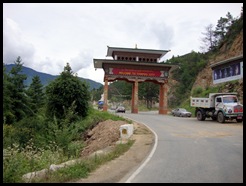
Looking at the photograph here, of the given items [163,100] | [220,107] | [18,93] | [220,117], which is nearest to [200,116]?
[220,117]

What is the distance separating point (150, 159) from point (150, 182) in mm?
3354

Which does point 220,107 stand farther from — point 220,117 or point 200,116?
point 200,116

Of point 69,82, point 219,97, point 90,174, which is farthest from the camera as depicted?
point 219,97

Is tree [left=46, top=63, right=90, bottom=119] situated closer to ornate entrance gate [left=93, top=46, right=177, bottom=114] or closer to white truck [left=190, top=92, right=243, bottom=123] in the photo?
white truck [left=190, top=92, right=243, bottom=123]

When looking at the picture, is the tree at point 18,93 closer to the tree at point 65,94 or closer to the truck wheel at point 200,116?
the tree at point 65,94

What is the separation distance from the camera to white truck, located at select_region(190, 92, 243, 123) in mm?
26969

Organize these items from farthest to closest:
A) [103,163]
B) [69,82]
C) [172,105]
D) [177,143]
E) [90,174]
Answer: [172,105], [69,82], [177,143], [103,163], [90,174]

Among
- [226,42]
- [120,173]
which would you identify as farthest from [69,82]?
[226,42]

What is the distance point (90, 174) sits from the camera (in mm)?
8859

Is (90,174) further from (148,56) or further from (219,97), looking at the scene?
(148,56)

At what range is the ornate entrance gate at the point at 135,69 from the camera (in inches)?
1941

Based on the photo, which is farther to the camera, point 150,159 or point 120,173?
point 150,159

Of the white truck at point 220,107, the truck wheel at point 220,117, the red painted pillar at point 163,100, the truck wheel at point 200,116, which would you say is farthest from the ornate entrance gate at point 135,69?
the truck wheel at point 220,117

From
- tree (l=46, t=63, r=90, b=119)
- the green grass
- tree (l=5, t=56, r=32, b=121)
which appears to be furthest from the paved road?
tree (l=5, t=56, r=32, b=121)
